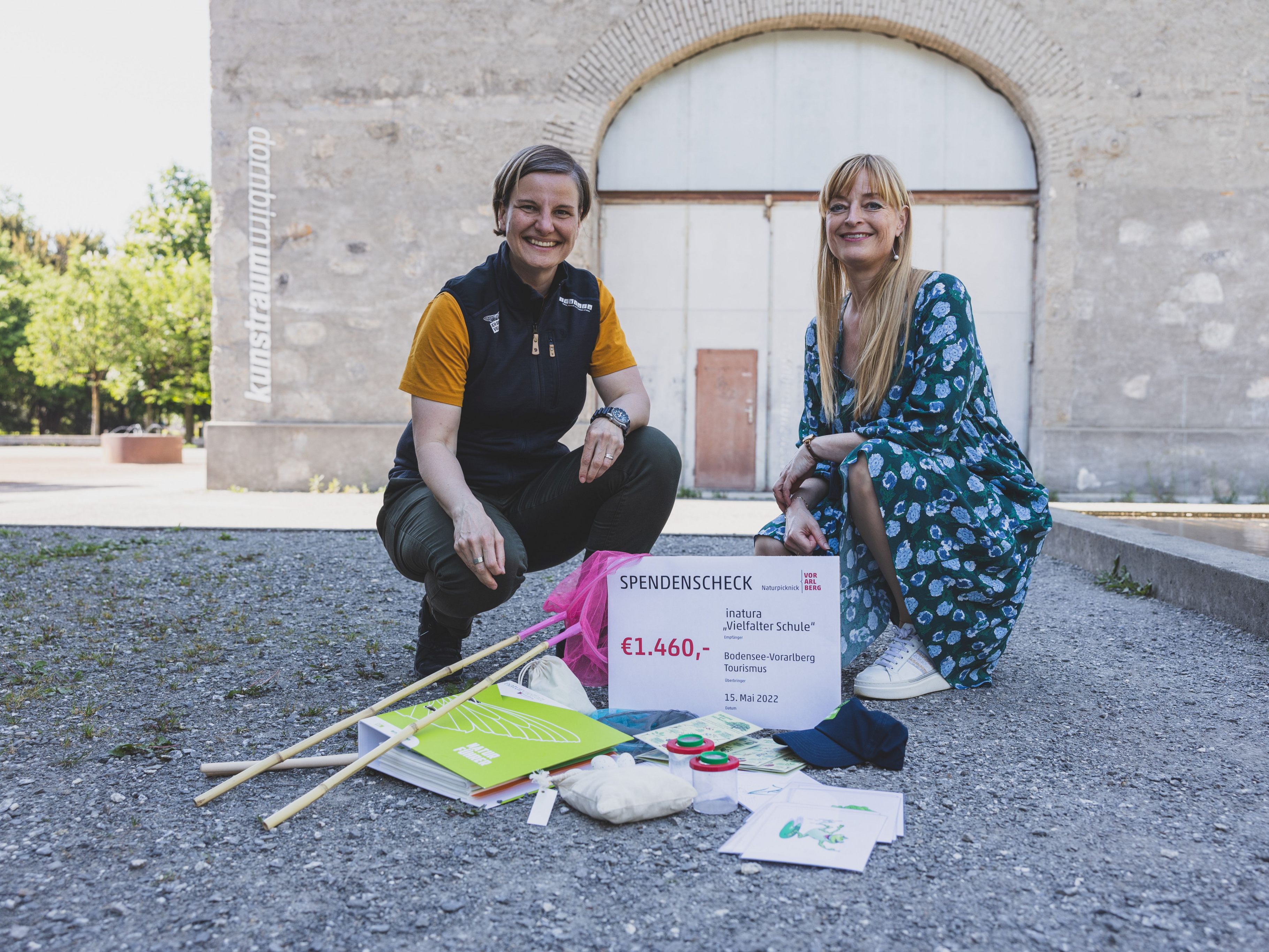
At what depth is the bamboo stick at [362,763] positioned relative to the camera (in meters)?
1.82

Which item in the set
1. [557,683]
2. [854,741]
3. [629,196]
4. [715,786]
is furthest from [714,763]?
[629,196]

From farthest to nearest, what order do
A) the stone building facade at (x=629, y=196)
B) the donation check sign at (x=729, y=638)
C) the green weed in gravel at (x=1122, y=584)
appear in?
the stone building facade at (x=629, y=196) → the green weed in gravel at (x=1122, y=584) → the donation check sign at (x=729, y=638)

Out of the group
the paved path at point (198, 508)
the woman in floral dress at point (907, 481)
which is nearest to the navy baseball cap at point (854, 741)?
the woman in floral dress at point (907, 481)

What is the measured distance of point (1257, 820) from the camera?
6.15ft

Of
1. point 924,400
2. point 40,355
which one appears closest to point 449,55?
point 924,400

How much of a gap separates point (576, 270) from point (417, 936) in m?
2.10

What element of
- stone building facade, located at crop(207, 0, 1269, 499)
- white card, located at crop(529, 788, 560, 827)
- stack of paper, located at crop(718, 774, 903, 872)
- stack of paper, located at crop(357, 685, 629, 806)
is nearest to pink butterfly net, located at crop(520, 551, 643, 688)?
stack of paper, located at crop(357, 685, 629, 806)

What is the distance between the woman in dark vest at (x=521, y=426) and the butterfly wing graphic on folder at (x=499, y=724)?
0.38m

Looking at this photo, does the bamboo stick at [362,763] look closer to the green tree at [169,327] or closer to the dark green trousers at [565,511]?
the dark green trousers at [565,511]

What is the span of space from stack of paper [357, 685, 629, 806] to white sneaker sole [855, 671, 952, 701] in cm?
84

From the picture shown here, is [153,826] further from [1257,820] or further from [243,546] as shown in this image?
[243,546]

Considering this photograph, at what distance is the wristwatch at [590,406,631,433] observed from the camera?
9.19 ft

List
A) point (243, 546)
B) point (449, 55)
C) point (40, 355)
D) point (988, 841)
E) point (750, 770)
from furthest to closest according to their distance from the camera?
point (40, 355) → point (449, 55) → point (243, 546) → point (750, 770) → point (988, 841)

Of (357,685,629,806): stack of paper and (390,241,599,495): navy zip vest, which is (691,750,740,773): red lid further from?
(390,241,599,495): navy zip vest
